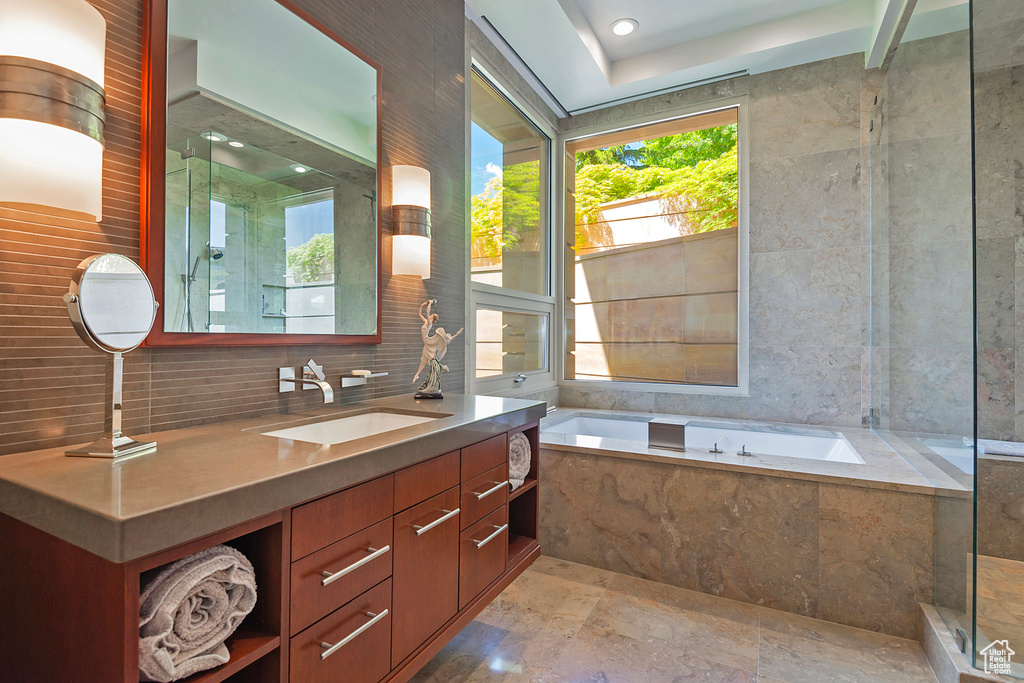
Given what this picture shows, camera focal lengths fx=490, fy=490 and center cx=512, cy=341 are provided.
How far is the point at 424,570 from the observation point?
1.22 m

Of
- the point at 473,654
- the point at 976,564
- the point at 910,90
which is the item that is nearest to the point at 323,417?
the point at 473,654

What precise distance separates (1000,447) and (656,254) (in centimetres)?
225

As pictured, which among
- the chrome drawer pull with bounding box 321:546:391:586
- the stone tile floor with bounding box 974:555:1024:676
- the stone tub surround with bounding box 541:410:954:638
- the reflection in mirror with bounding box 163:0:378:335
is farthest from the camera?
the stone tub surround with bounding box 541:410:954:638

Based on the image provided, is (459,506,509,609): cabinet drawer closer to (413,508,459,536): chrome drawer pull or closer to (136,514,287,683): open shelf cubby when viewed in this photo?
(413,508,459,536): chrome drawer pull

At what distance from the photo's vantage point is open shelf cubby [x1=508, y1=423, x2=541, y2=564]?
1.85 metres

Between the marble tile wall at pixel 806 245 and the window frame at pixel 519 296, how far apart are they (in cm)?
118

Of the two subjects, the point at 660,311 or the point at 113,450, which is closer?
the point at 113,450

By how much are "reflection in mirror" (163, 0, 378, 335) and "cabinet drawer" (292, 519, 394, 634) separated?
28.4 inches

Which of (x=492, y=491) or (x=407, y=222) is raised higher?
(x=407, y=222)

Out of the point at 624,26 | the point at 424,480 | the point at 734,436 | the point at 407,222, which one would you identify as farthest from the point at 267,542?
the point at 624,26

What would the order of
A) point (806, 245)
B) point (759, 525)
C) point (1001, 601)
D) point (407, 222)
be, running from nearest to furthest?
point (1001, 601), point (407, 222), point (759, 525), point (806, 245)

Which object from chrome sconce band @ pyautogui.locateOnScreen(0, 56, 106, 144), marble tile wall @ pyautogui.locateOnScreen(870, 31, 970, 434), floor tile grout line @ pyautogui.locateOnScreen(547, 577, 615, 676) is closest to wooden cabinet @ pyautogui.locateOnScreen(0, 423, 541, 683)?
floor tile grout line @ pyautogui.locateOnScreen(547, 577, 615, 676)

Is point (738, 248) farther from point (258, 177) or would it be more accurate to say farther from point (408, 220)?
point (258, 177)

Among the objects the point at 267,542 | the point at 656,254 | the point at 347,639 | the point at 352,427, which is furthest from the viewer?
the point at 656,254
